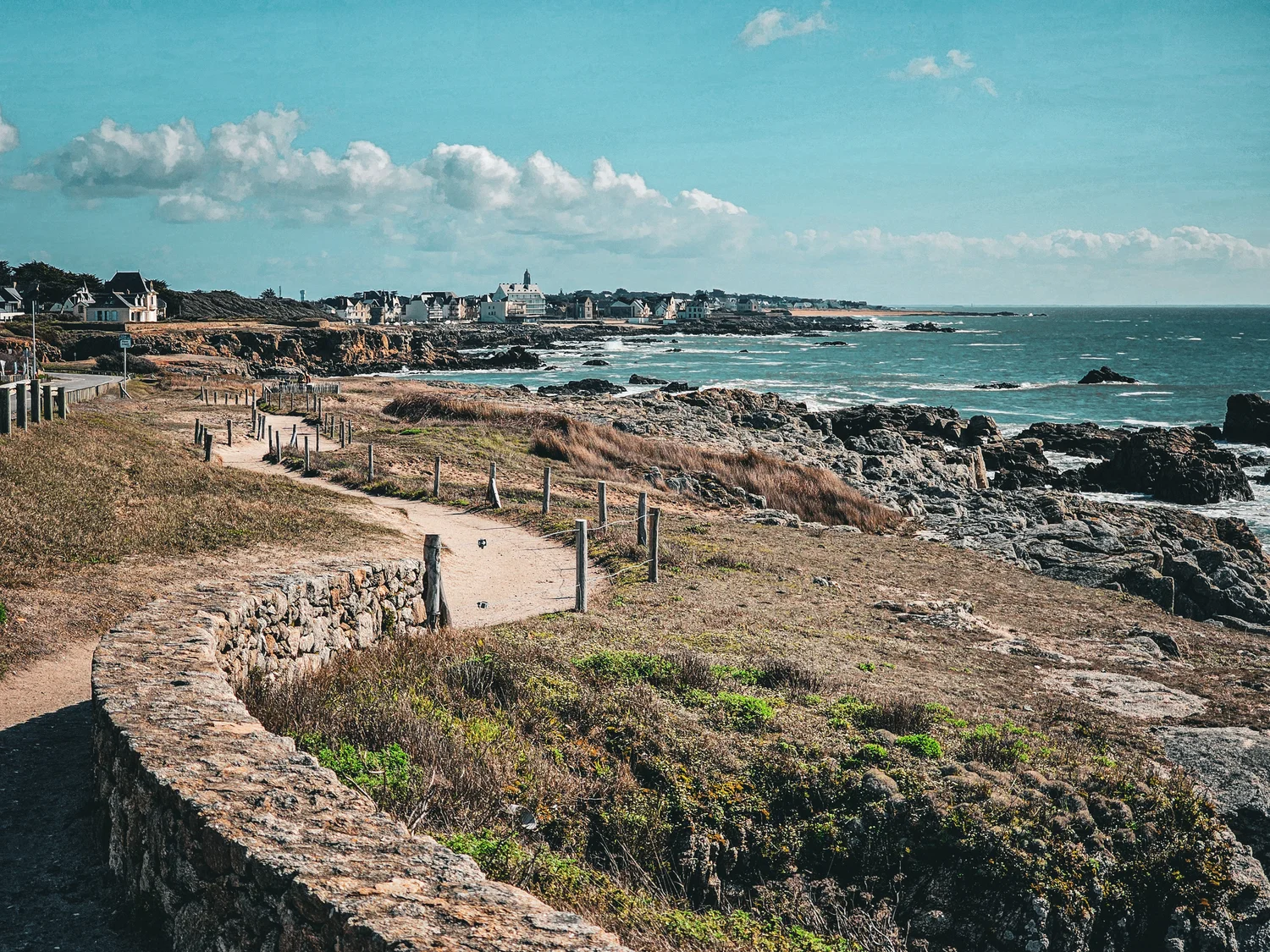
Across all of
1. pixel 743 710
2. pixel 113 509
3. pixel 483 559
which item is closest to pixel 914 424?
pixel 483 559

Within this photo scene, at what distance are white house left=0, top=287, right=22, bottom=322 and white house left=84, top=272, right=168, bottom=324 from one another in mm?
7101

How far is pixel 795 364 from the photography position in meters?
107

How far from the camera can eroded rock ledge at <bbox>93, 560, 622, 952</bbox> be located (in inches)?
150

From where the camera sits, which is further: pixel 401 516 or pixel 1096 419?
pixel 1096 419

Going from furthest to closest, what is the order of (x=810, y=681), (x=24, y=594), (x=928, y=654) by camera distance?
(x=928, y=654)
(x=24, y=594)
(x=810, y=681)

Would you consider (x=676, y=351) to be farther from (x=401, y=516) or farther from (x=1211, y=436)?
(x=401, y=516)

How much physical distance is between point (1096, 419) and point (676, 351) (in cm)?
7465

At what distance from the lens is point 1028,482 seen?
3862 centimetres

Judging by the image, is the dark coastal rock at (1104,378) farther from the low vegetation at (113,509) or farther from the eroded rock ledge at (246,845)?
the eroded rock ledge at (246,845)

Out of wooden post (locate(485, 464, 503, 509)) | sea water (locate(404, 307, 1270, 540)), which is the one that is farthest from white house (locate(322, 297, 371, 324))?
wooden post (locate(485, 464, 503, 509))

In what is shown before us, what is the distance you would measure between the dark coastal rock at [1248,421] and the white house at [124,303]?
89.1 meters

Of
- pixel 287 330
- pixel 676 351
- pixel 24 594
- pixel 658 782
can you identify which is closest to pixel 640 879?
pixel 658 782

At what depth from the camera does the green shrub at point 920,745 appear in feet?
26.9

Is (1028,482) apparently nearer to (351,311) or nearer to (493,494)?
(493,494)
